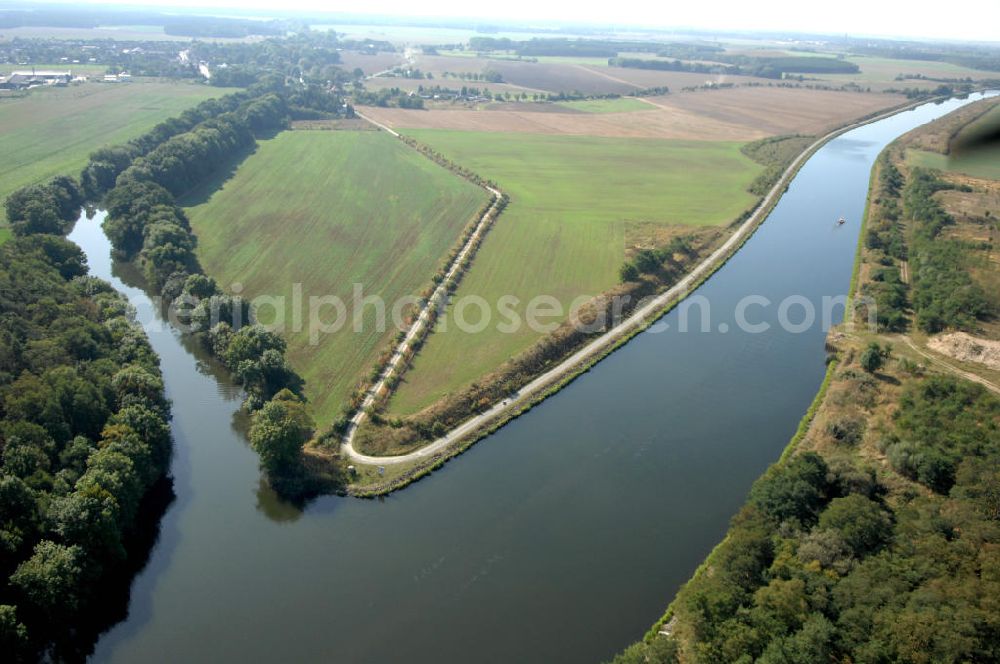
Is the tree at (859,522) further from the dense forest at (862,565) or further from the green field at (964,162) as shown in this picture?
the green field at (964,162)

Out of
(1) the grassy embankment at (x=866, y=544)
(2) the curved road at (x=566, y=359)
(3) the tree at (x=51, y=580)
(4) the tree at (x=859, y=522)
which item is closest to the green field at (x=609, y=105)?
(2) the curved road at (x=566, y=359)

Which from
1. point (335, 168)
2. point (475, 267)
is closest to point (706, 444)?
point (475, 267)

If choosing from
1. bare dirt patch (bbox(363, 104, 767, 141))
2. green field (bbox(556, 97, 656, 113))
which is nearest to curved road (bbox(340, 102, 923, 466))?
bare dirt patch (bbox(363, 104, 767, 141))

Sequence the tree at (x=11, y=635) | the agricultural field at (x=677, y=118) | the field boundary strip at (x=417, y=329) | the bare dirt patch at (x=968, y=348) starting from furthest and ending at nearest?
the agricultural field at (x=677, y=118) < the bare dirt patch at (x=968, y=348) < the field boundary strip at (x=417, y=329) < the tree at (x=11, y=635)

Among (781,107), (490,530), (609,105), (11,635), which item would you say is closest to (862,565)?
(490,530)

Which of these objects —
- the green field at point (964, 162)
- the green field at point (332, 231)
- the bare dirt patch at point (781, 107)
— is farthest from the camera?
the bare dirt patch at point (781, 107)

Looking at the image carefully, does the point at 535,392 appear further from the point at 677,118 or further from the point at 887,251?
the point at 677,118

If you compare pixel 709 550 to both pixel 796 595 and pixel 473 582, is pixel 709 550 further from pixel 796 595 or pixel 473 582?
pixel 473 582
